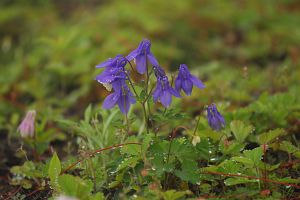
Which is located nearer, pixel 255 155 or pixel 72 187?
pixel 72 187

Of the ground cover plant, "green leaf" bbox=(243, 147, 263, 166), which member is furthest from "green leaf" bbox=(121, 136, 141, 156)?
"green leaf" bbox=(243, 147, 263, 166)

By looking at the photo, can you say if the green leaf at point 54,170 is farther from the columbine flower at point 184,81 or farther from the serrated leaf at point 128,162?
the columbine flower at point 184,81

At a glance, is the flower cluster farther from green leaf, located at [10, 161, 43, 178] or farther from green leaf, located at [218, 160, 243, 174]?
A: green leaf, located at [10, 161, 43, 178]

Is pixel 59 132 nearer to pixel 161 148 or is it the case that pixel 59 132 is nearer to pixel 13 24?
pixel 161 148

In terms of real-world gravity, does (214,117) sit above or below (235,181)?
above

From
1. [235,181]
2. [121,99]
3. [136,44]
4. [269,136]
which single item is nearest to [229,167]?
[235,181]

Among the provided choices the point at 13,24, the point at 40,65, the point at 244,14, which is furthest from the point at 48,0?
the point at 244,14

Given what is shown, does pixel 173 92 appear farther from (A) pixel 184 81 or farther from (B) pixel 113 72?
(B) pixel 113 72
